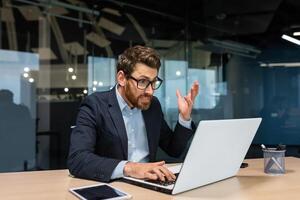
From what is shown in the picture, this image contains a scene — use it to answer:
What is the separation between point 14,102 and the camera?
3.86m

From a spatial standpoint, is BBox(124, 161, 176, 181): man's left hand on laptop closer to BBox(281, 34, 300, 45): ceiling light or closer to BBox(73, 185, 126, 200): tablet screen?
BBox(73, 185, 126, 200): tablet screen

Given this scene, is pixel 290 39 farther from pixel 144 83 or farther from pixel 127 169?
pixel 127 169

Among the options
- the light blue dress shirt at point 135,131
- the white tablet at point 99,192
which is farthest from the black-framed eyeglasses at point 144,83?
the white tablet at point 99,192

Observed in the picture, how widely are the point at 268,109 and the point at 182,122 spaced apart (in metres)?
3.67

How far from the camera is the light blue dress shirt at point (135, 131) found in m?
1.60

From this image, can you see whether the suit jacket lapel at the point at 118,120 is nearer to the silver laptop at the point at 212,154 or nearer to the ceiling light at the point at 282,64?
the silver laptop at the point at 212,154

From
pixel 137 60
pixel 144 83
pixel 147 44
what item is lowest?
pixel 144 83

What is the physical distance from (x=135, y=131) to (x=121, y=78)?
26 centimetres

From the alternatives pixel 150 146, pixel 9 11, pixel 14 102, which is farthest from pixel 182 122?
pixel 9 11

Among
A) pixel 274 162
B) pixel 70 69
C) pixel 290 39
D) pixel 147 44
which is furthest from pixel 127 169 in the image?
pixel 290 39

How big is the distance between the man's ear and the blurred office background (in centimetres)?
212

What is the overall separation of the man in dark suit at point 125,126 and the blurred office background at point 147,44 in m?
2.01

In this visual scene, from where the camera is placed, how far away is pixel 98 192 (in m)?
1.10

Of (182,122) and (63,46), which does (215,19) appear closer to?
(63,46)
